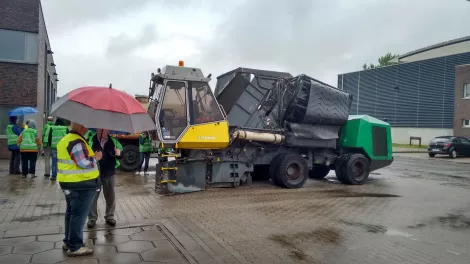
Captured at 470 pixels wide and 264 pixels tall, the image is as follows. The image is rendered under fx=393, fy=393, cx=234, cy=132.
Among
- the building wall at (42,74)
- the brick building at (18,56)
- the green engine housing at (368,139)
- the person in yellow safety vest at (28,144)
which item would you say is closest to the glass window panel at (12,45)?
the brick building at (18,56)

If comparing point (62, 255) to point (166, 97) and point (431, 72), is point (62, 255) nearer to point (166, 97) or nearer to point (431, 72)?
point (166, 97)

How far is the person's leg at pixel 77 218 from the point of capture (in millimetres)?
4590

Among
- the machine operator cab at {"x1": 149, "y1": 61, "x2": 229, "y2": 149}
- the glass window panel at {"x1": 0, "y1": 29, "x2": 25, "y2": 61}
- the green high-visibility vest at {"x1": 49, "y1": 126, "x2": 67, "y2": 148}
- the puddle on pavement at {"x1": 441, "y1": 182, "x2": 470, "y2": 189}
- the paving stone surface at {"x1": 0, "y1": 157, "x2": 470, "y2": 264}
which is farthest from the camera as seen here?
the glass window panel at {"x1": 0, "y1": 29, "x2": 25, "y2": 61}

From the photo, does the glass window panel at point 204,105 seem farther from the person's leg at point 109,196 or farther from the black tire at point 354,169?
the black tire at point 354,169

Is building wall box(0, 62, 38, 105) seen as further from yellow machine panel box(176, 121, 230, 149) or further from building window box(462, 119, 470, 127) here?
building window box(462, 119, 470, 127)

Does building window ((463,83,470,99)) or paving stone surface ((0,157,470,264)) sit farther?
building window ((463,83,470,99))

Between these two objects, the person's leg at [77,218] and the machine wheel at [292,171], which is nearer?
the person's leg at [77,218]

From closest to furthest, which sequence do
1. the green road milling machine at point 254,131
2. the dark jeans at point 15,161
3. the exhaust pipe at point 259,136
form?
the green road milling machine at point 254,131, the exhaust pipe at point 259,136, the dark jeans at point 15,161

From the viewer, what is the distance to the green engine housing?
37.4ft

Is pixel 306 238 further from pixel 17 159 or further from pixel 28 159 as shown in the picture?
pixel 17 159

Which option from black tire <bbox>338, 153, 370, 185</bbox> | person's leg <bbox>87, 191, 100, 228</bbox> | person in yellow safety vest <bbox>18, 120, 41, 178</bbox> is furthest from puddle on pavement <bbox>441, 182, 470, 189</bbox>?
person in yellow safety vest <bbox>18, 120, 41, 178</bbox>

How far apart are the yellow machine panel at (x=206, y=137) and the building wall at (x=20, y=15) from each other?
1195 centimetres

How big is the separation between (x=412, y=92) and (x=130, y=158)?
108 feet

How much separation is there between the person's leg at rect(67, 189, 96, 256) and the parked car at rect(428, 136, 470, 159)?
24.6 m
